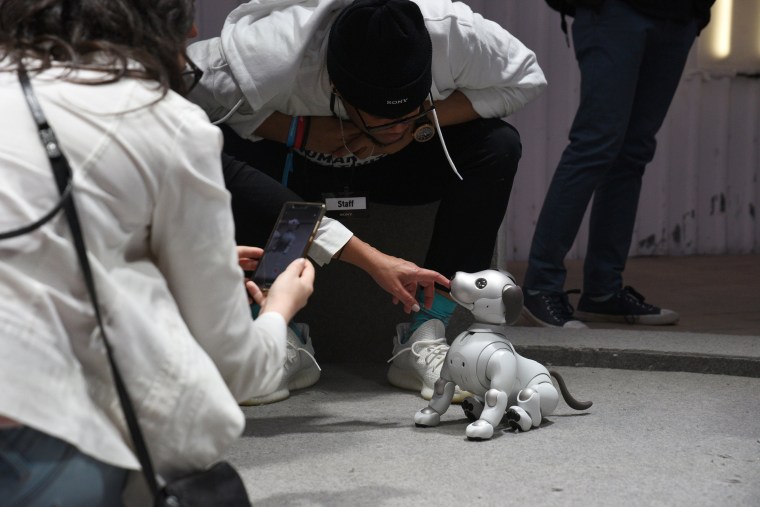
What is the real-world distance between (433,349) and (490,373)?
0.36 m

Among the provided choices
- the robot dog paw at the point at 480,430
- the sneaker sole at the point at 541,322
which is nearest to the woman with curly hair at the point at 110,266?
the robot dog paw at the point at 480,430

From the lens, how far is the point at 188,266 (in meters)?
0.98

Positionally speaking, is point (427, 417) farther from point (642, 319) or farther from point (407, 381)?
point (642, 319)

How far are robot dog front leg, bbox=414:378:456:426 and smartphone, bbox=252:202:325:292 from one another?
436mm

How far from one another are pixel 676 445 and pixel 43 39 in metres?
1.19

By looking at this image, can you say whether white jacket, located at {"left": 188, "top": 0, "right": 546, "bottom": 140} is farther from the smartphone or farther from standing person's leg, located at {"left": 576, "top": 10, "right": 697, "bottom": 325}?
standing person's leg, located at {"left": 576, "top": 10, "right": 697, "bottom": 325}

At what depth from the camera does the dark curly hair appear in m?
0.97

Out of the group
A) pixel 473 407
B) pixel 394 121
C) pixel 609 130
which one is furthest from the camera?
pixel 609 130

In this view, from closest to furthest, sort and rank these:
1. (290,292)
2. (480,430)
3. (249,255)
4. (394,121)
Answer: (290,292) → (249,255) → (480,430) → (394,121)

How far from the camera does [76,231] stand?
890 mm

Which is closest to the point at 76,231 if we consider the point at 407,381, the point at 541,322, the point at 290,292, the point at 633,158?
the point at 290,292

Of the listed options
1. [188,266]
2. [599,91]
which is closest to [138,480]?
[188,266]

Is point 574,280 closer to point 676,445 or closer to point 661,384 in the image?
point 661,384

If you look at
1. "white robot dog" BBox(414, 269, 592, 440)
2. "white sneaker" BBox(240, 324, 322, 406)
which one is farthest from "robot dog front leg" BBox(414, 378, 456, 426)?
"white sneaker" BBox(240, 324, 322, 406)
